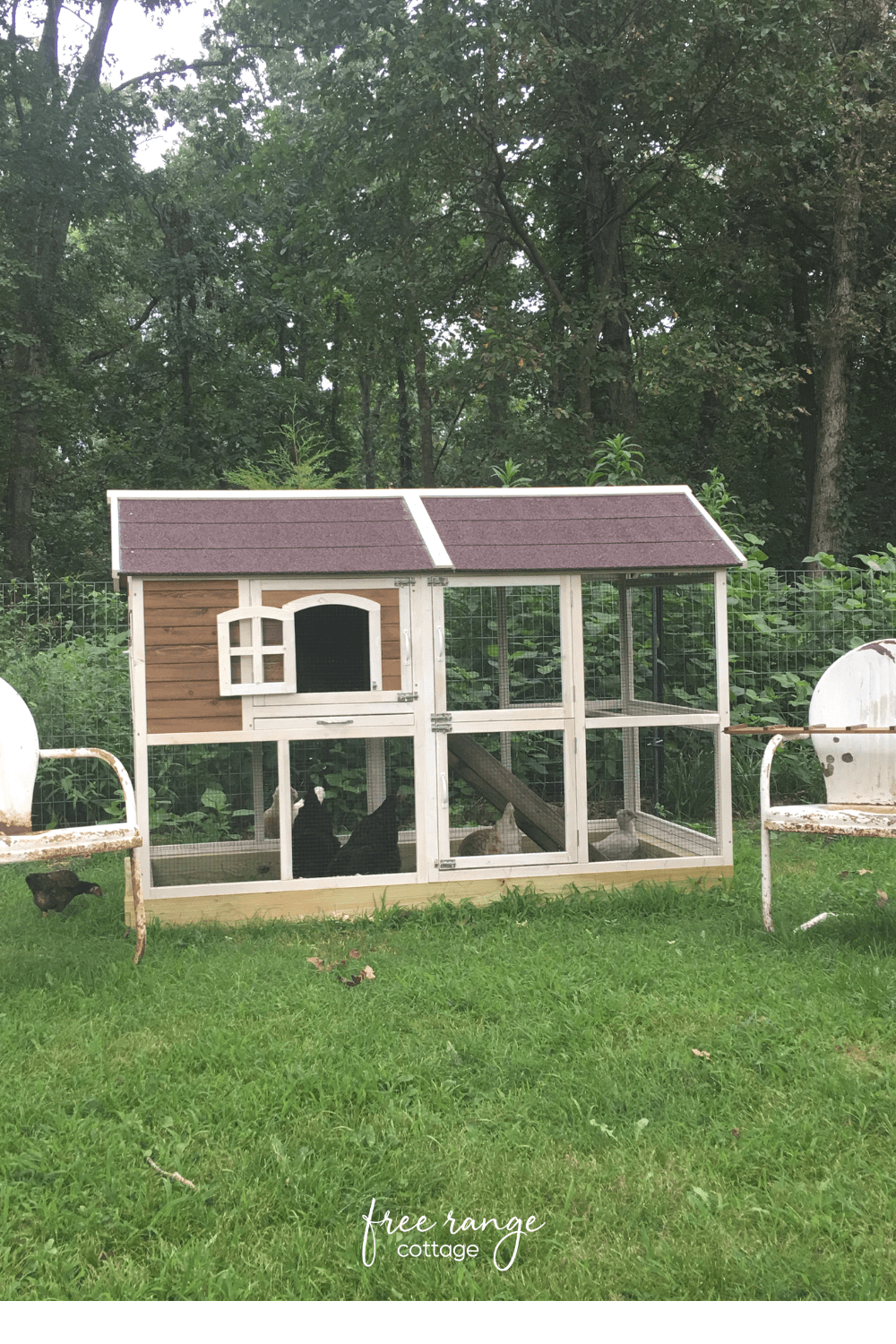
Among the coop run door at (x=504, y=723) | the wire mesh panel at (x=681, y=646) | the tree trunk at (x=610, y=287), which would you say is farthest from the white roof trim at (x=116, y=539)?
the tree trunk at (x=610, y=287)

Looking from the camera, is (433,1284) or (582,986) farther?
(582,986)

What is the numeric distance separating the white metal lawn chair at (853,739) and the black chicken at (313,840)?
1962 millimetres

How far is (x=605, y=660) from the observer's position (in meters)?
6.57

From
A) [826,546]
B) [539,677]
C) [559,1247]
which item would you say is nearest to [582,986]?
[559,1247]

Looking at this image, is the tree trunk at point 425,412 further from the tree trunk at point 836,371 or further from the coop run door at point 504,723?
the coop run door at point 504,723

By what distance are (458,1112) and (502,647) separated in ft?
10.6

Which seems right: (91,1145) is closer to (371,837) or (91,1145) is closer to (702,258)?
(371,837)

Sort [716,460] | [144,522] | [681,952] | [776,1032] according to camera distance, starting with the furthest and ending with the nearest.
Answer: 1. [716,460]
2. [144,522]
3. [681,952]
4. [776,1032]

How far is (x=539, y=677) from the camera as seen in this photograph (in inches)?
244

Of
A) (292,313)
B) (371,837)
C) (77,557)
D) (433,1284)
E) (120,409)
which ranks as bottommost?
(433,1284)

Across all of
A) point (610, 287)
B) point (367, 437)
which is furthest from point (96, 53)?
point (610, 287)

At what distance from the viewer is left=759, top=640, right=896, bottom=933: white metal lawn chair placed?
14.2ft

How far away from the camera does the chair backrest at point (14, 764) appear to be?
13.9 ft

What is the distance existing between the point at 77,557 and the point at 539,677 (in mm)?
13993
